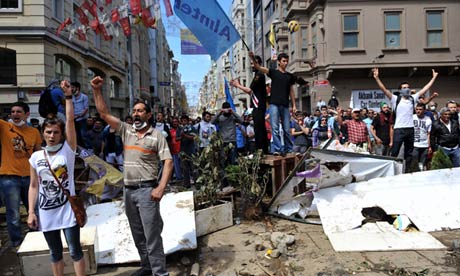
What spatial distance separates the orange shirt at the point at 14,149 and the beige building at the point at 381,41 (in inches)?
685

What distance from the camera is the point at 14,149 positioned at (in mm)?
5129

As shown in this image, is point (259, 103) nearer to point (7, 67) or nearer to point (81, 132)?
point (81, 132)

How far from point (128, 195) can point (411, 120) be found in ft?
19.6

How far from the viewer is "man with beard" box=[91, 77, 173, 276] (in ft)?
12.4

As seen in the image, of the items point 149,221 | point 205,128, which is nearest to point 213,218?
point 149,221

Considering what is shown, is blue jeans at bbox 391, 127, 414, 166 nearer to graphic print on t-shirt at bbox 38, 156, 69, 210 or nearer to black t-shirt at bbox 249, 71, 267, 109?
black t-shirt at bbox 249, 71, 267, 109

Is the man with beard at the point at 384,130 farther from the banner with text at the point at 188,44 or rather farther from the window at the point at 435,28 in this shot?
the window at the point at 435,28

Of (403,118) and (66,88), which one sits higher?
(66,88)

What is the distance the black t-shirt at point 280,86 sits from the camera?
6.75 meters

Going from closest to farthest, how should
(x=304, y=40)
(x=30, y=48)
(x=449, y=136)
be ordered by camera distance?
(x=449, y=136), (x=30, y=48), (x=304, y=40)

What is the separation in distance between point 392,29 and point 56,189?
824 inches

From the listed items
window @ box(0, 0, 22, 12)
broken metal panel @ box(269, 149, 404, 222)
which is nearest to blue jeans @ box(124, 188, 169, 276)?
broken metal panel @ box(269, 149, 404, 222)

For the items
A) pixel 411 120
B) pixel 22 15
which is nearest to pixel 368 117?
pixel 411 120

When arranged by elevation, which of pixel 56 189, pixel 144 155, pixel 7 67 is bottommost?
pixel 56 189
